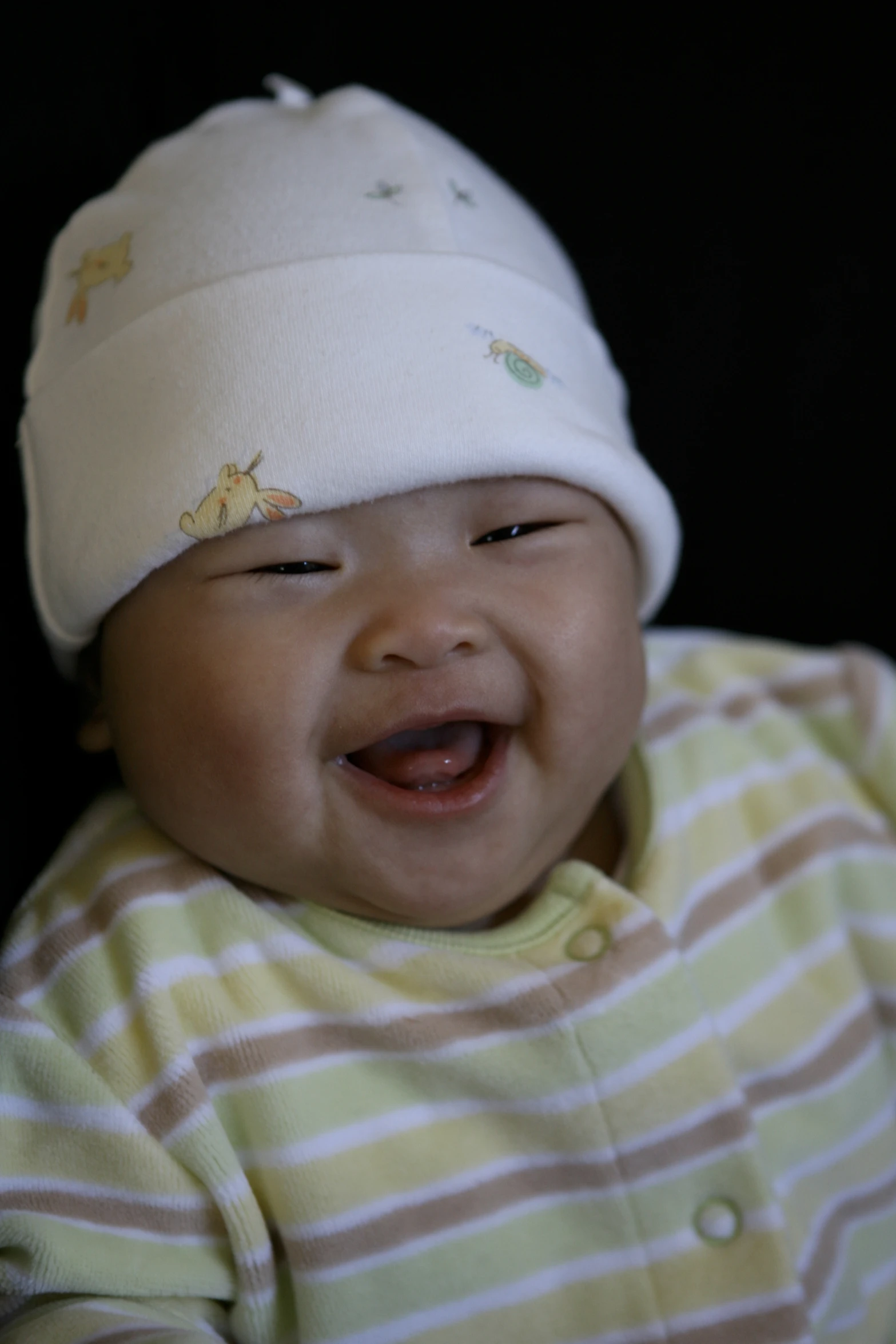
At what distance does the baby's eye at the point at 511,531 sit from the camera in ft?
3.57

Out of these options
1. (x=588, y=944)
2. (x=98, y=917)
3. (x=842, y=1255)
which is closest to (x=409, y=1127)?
(x=588, y=944)

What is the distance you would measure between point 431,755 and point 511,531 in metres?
0.20

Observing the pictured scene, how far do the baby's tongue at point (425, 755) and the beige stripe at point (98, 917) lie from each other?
0.18m

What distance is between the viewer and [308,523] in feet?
3.39

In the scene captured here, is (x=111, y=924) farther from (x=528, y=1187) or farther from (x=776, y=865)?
(x=776, y=865)

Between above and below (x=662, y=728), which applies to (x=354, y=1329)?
below

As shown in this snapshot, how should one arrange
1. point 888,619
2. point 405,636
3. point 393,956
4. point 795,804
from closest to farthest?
point 405,636
point 393,956
point 795,804
point 888,619

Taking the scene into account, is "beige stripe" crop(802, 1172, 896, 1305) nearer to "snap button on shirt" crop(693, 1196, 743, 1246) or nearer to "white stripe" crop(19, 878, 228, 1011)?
"snap button on shirt" crop(693, 1196, 743, 1246)

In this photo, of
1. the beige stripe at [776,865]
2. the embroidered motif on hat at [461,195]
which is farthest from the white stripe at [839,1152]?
the embroidered motif on hat at [461,195]

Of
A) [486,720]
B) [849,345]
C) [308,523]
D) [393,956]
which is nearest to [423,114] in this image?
[849,345]

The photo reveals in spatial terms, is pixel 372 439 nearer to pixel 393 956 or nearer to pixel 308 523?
pixel 308 523

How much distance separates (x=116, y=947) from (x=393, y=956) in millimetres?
230

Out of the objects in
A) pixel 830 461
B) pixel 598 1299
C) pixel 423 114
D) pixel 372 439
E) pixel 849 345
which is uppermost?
pixel 423 114

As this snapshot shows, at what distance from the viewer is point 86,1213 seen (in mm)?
996
